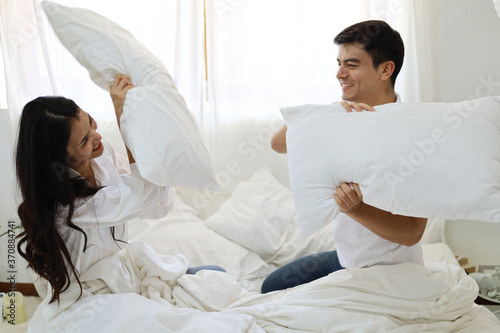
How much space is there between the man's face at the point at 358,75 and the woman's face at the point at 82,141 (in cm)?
79

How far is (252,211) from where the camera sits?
8.32 feet

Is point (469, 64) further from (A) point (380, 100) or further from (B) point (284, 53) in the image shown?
(A) point (380, 100)

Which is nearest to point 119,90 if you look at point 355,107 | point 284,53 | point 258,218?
point 355,107

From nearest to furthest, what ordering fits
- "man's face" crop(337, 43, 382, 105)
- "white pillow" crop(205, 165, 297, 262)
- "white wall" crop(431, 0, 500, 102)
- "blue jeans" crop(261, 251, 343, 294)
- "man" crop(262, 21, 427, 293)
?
"man" crop(262, 21, 427, 293)
"man's face" crop(337, 43, 382, 105)
"blue jeans" crop(261, 251, 343, 294)
"white pillow" crop(205, 165, 297, 262)
"white wall" crop(431, 0, 500, 102)

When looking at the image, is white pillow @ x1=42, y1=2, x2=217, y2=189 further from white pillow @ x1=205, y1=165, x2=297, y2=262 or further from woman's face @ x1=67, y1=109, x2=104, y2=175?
white pillow @ x1=205, y1=165, x2=297, y2=262

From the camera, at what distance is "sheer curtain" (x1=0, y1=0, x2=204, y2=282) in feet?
8.87

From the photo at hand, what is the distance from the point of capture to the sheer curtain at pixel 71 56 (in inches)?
106

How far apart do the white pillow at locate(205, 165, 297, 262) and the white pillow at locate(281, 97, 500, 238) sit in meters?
1.15

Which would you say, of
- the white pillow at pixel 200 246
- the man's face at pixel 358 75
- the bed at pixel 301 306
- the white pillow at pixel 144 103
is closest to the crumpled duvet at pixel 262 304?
the bed at pixel 301 306

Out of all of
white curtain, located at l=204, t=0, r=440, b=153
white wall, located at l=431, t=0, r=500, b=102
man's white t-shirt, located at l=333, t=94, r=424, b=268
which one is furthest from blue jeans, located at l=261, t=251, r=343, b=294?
white wall, located at l=431, t=0, r=500, b=102

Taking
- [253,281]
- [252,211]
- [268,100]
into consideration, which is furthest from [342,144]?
[268,100]

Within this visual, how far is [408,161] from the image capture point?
A: 3.79ft

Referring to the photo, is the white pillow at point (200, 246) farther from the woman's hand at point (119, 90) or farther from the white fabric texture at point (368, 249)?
the woman's hand at point (119, 90)

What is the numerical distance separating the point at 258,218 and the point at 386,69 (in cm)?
116
